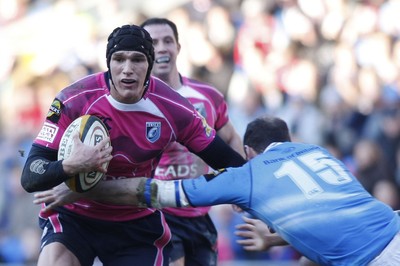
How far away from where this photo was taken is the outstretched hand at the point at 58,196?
22.4ft

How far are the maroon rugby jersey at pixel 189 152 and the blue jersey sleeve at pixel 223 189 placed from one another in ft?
6.31

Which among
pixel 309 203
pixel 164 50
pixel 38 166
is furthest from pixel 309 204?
pixel 164 50

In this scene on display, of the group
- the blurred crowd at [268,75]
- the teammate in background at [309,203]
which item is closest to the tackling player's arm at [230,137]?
the teammate in background at [309,203]

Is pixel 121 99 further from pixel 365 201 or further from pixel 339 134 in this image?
pixel 339 134

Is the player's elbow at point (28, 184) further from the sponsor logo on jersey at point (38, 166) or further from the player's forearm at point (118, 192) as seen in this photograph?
the player's forearm at point (118, 192)

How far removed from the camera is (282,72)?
1301cm

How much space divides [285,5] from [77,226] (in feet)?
23.2

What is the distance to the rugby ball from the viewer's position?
646 centimetres

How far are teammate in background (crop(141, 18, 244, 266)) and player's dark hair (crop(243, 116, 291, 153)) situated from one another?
161cm

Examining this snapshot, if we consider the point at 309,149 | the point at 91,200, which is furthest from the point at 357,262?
the point at 91,200

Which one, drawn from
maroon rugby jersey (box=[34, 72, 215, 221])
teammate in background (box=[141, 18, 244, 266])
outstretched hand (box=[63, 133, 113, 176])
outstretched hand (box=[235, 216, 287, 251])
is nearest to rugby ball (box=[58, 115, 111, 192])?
outstretched hand (box=[63, 133, 113, 176])

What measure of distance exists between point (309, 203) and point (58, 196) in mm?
1770

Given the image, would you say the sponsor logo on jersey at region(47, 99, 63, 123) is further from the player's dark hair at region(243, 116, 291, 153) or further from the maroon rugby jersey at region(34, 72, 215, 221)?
the player's dark hair at region(243, 116, 291, 153)

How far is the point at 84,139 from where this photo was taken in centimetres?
646
